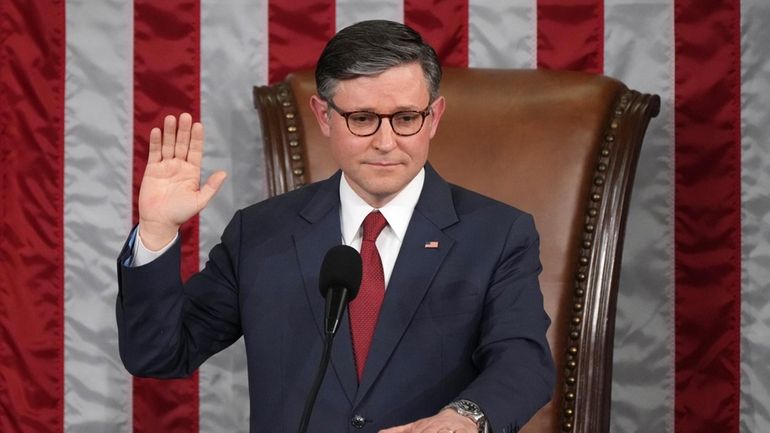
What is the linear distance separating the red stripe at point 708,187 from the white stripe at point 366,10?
61cm

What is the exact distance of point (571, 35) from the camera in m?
2.80

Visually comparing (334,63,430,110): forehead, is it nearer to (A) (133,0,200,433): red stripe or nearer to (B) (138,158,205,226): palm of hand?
(B) (138,158,205,226): palm of hand

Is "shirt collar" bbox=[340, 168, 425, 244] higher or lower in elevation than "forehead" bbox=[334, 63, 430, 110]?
lower

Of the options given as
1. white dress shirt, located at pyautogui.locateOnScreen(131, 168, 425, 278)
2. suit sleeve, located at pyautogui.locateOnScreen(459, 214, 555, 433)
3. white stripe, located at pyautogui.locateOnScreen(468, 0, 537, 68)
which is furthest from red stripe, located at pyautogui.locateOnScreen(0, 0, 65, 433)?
suit sleeve, located at pyautogui.locateOnScreen(459, 214, 555, 433)

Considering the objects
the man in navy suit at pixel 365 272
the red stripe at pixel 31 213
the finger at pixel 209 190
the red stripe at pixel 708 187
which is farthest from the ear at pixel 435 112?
the red stripe at pixel 31 213

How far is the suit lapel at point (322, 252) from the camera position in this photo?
6.37 ft

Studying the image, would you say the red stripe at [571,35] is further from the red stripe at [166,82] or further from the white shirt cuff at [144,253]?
the white shirt cuff at [144,253]

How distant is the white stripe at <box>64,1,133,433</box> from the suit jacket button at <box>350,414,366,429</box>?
3.47 feet

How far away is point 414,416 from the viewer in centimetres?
196

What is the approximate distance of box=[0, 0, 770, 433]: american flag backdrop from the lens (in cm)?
277

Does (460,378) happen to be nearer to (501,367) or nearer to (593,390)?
(501,367)

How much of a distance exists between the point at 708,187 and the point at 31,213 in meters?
1.49

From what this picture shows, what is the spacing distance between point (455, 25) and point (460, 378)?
1.08 meters

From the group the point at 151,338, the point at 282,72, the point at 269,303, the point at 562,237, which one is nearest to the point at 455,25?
the point at 282,72
